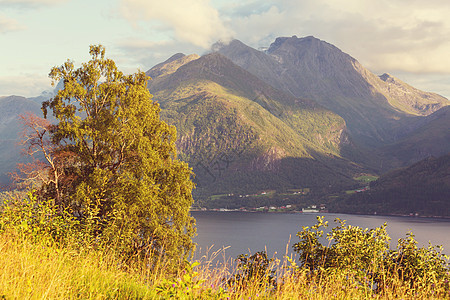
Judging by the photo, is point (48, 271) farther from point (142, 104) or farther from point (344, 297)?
point (142, 104)

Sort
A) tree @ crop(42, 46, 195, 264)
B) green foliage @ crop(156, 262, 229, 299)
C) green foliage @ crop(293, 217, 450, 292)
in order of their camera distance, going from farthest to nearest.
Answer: tree @ crop(42, 46, 195, 264) → green foliage @ crop(293, 217, 450, 292) → green foliage @ crop(156, 262, 229, 299)

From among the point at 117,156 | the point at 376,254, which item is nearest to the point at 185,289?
the point at 376,254

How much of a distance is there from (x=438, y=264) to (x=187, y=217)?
19088 mm

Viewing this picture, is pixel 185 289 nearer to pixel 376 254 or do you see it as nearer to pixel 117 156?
pixel 376 254

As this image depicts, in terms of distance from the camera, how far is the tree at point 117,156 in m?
23.2

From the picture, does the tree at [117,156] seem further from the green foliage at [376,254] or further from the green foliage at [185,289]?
the green foliage at [185,289]

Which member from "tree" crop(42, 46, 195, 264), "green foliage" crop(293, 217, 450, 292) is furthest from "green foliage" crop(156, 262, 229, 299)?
"tree" crop(42, 46, 195, 264)

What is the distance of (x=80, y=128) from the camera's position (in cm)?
2411

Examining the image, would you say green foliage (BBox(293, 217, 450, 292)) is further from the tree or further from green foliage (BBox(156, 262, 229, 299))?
the tree

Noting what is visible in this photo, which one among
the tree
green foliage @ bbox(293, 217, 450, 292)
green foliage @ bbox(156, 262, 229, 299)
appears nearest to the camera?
green foliage @ bbox(156, 262, 229, 299)

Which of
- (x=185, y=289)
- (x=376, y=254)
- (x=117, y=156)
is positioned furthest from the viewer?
(x=117, y=156)

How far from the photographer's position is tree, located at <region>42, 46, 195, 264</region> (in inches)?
913

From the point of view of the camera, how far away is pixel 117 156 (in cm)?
2555

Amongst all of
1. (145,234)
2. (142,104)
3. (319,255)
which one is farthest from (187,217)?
(319,255)
